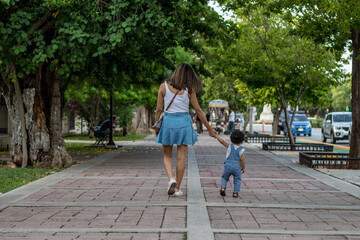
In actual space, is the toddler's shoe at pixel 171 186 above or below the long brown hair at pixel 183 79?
below

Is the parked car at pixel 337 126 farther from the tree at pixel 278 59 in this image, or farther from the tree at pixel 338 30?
the tree at pixel 338 30

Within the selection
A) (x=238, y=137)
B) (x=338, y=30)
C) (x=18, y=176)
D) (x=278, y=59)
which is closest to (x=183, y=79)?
(x=238, y=137)

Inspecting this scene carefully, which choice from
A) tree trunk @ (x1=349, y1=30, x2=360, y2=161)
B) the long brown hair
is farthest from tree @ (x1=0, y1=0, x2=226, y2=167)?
tree trunk @ (x1=349, y1=30, x2=360, y2=161)

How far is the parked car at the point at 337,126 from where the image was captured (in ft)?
79.5

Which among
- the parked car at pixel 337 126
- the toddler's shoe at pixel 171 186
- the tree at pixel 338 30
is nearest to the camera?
the toddler's shoe at pixel 171 186

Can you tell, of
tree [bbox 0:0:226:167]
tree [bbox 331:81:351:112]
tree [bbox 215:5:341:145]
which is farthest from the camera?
tree [bbox 331:81:351:112]

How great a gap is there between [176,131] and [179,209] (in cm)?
125

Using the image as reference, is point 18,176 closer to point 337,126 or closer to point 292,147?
point 292,147

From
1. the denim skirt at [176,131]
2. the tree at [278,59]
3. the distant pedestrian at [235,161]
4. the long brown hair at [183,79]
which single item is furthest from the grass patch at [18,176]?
the tree at [278,59]

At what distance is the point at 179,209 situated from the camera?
586 cm

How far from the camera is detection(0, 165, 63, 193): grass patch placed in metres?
8.02

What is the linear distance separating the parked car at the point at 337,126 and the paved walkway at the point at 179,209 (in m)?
15.8

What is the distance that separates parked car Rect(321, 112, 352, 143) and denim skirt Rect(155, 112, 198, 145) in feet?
62.8

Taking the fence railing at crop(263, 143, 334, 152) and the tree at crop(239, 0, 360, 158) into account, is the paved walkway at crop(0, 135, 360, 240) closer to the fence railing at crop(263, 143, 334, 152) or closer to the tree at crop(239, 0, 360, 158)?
the tree at crop(239, 0, 360, 158)
